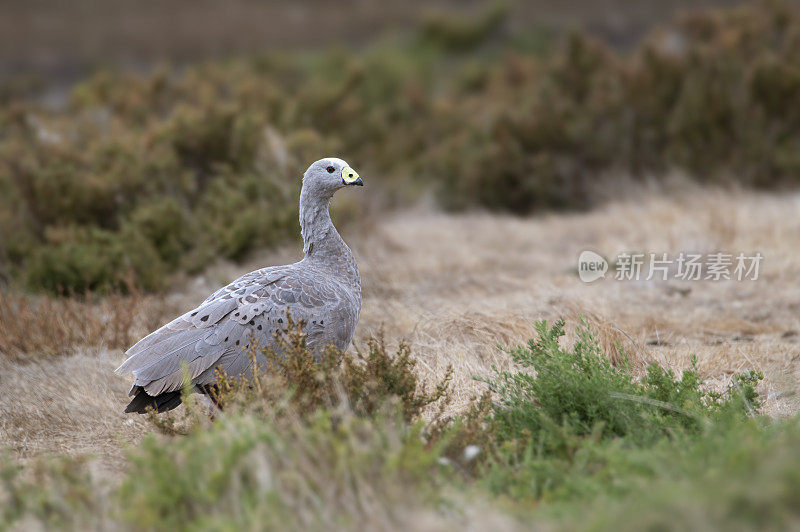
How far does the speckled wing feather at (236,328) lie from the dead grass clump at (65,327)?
1486 millimetres

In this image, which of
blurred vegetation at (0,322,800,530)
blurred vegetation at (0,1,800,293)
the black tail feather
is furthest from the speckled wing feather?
blurred vegetation at (0,1,800,293)

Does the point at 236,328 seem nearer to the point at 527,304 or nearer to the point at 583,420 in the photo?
the point at 583,420

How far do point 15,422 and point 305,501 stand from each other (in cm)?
257

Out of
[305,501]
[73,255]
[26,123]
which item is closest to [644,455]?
[305,501]

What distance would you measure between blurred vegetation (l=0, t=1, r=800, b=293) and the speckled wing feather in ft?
8.39

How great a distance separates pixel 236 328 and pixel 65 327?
79.9 inches

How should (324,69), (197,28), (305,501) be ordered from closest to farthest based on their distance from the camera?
1. (305,501)
2. (324,69)
3. (197,28)

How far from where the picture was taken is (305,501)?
9.21 feet

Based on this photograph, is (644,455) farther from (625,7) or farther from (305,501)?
(625,7)

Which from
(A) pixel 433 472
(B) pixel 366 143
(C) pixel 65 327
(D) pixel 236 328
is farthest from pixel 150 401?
(B) pixel 366 143

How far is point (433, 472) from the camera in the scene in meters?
3.21

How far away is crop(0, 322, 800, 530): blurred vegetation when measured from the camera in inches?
98.3

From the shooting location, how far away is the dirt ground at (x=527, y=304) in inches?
183

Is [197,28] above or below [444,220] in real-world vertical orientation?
above
